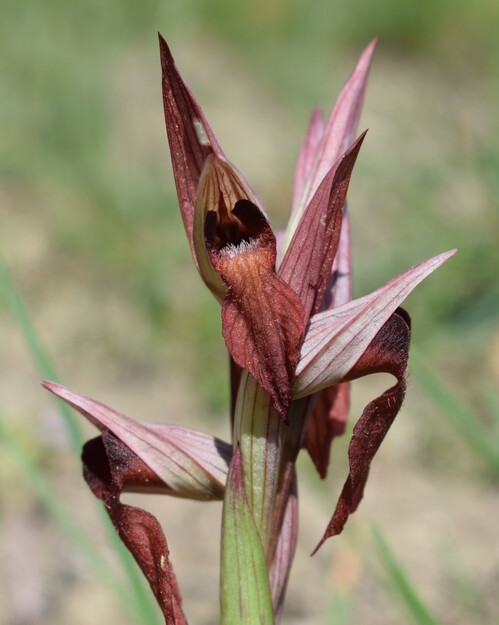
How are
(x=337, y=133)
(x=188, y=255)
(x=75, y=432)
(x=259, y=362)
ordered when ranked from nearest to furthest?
(x=259, y=362) → (x=337, y=133) → (x=75, y=432) → (x=188, y=255)

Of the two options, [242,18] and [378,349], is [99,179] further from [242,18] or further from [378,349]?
[378,349]

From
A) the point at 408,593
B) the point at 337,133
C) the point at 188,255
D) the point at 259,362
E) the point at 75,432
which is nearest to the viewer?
the point at 259,362

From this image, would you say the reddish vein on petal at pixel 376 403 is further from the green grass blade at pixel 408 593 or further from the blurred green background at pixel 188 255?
the blurred green background at pixel 188 255

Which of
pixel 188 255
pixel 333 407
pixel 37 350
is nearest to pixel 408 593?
pixel 333 407

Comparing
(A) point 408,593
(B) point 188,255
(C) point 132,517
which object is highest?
(C) point 132,517

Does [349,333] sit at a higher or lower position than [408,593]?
higher

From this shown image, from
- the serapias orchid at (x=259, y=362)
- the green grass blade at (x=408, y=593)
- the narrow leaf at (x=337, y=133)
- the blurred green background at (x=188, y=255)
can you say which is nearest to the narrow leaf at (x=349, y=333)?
the serapias orchid at (x=259, y=362)

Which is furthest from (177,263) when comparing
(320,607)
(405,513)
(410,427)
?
(320,607)

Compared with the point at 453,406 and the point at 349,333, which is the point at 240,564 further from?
the point at 453,406
